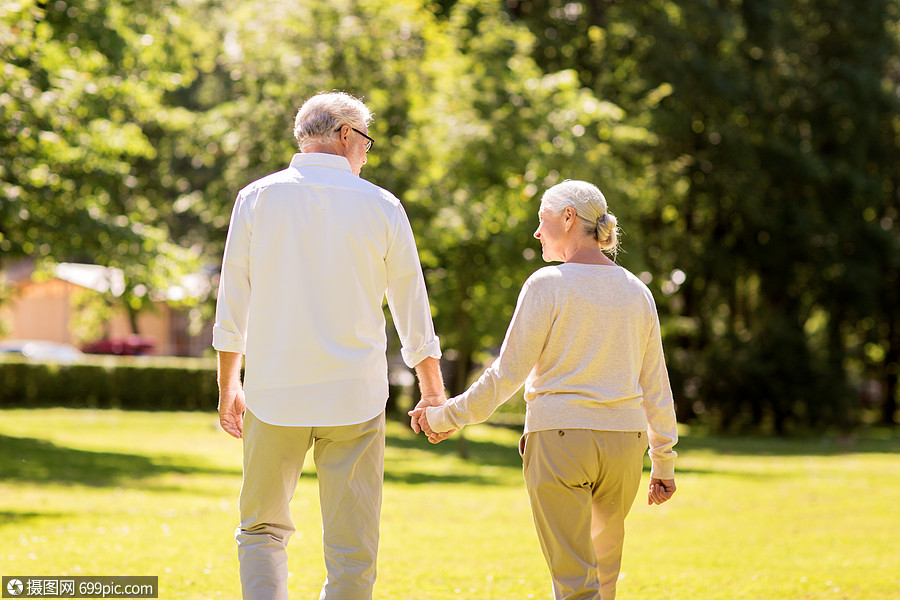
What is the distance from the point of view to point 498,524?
11.6m

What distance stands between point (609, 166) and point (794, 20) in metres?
15.2

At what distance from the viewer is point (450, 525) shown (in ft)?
37.1

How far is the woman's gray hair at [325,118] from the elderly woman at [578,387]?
0.87m

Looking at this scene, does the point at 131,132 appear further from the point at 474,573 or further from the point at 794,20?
the point at 794,20

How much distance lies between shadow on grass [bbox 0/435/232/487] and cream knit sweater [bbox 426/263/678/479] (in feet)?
37.1

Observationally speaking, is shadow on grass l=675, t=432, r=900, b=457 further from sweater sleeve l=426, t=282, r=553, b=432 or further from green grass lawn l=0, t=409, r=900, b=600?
sweater sleeve l=426, t=282, r=553, b=432

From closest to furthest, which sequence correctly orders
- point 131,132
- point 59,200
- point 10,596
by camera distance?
1. point 10,596
2. point 59,200
3. point 131,132

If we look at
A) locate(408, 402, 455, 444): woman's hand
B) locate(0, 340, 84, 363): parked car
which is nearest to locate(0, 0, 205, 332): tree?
locate(408, 402, 455, 444): woman's hand

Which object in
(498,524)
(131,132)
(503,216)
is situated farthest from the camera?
(503,216)

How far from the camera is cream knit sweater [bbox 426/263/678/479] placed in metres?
4.34

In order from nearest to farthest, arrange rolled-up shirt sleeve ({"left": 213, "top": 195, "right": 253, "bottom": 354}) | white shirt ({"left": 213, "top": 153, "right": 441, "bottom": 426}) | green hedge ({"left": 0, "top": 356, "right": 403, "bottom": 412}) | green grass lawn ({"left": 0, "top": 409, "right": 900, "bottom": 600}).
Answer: white shirt ({"left": 213, "top": 153, "right": 441, "bottom": 426}) < rolled-up shirt sleeve ({"left": 213, "top": 195, "right": 253, "bottom": 354}) < green grass lawn ({"left": 0, "top": 409, "right": 900, "bottom": 600}) < green hedge ({"left": 0, "top": 356, "right": 403, "bottom": 412})

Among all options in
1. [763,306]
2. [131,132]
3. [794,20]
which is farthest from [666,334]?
[131,132]

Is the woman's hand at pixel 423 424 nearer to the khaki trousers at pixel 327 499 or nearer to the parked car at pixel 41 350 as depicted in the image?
the khaki trousers at pixel 327 499

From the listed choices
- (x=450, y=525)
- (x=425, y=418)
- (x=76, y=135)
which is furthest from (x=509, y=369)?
(x=76, y=135)
